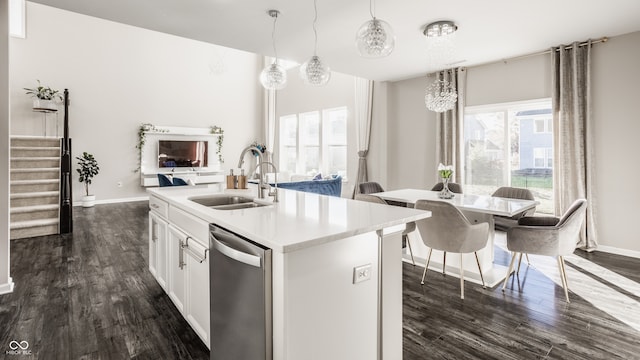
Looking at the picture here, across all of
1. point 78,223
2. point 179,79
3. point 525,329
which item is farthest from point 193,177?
point 525,329

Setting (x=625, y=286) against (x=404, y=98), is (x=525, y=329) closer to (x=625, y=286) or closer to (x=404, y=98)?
(x=625, y=286)

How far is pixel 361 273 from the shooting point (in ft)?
5.11

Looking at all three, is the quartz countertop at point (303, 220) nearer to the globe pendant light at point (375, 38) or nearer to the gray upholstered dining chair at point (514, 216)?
the globe pendant light at point (375, 38)

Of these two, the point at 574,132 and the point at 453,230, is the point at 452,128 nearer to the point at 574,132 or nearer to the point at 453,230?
the point at 574,132

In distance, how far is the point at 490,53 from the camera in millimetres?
4590

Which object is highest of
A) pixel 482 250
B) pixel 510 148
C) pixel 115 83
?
pixel 115 83

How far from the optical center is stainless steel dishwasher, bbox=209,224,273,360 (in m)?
1.36

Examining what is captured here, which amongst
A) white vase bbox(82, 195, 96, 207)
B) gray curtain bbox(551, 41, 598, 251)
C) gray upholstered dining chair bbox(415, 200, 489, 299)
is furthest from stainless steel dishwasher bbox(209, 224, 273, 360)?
white vase bbox(82, 195, 96, 207)

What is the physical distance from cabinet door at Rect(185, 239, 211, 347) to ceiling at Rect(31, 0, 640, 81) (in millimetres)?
2389

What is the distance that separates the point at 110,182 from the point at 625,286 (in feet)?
30.4

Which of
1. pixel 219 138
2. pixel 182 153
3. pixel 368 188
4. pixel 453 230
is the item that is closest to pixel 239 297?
pixel 453 230

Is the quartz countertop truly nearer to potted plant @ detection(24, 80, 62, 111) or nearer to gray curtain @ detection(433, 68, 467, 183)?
gray curtain @ detection(433, 68, 467, 183)

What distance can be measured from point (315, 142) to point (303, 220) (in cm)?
694

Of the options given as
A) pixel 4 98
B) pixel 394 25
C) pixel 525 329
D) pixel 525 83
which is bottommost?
pixel 525 329
